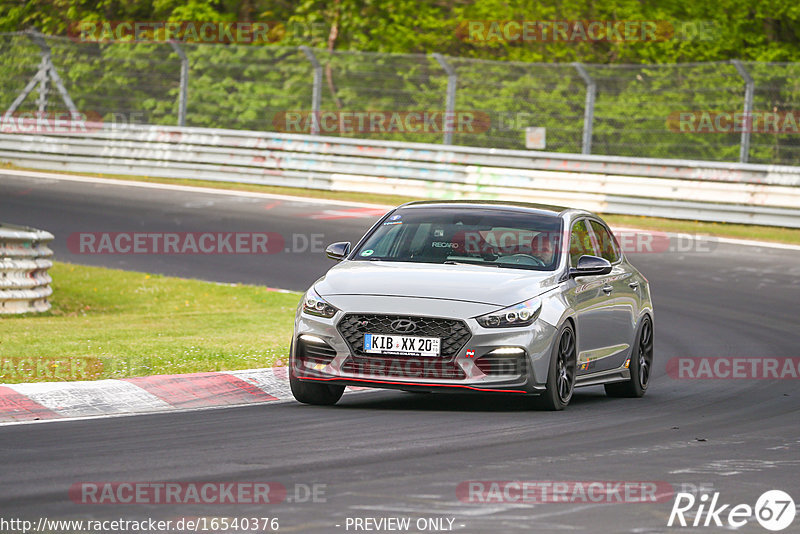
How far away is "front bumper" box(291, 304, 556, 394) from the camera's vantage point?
32.5 feet

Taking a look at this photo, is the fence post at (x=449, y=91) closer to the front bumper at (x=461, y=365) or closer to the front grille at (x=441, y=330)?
the front bumper at (x=461, y=365)

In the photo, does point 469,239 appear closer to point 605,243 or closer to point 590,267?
point 590,267

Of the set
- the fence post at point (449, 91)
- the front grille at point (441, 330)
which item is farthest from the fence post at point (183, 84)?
the front grille at point (441, 330)

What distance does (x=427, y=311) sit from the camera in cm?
988

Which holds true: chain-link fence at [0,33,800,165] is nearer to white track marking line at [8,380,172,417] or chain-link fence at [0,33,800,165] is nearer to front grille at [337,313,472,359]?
front grille at [337,313,472,359]

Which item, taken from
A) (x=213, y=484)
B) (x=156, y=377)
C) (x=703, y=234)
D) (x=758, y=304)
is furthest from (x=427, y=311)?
(x=703, y=234)

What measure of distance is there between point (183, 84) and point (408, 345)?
2156 centimetres

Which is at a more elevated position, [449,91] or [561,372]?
[449,91]

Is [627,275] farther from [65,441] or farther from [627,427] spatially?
[65,441]

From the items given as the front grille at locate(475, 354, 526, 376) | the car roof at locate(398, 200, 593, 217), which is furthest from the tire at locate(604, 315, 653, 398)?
the front grille at locate(475, 354, 526, 376)

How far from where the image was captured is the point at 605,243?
1241cm

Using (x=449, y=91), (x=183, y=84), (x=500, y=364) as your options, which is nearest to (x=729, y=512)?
(x=500, y=364)

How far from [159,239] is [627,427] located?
14061mm

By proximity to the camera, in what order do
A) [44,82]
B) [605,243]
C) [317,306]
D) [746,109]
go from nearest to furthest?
[317,306], [605,243], [746,109], [44,82]
